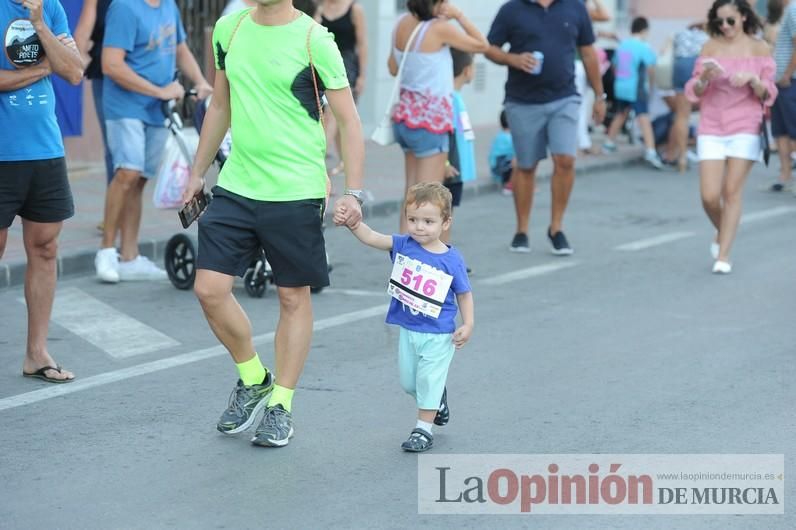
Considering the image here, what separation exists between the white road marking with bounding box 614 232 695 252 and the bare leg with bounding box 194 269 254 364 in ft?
18.6

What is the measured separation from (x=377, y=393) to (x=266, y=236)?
125cm

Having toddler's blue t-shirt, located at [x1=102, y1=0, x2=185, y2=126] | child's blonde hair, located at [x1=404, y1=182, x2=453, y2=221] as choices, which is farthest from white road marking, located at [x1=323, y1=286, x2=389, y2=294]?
child's blonde hair, located at [x1=404, y1=182, x2=453, y2=221]

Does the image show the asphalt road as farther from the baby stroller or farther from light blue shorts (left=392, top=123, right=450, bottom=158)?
light blue shorts (left=392, top=123, right=450, bottom=158)

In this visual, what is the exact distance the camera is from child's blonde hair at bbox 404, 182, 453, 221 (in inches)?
221

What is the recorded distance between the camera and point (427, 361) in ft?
18.7

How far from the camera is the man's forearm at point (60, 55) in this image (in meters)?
6.38

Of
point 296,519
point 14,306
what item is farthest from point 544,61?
point 296,519

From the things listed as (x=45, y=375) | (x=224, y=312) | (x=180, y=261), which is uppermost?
(x=224, y=312)

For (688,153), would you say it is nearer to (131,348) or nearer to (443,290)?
(131,348)

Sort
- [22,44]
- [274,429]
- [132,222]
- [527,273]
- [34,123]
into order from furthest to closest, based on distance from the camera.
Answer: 1. [527,273]
2. [132,222]
3. [34,123]
4. [22,44]
5. [274,429]

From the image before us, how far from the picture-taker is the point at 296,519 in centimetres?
488

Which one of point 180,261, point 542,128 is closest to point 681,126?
point 542,128

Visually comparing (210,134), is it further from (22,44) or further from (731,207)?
(731,207)

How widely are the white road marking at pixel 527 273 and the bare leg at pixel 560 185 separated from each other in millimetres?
400
